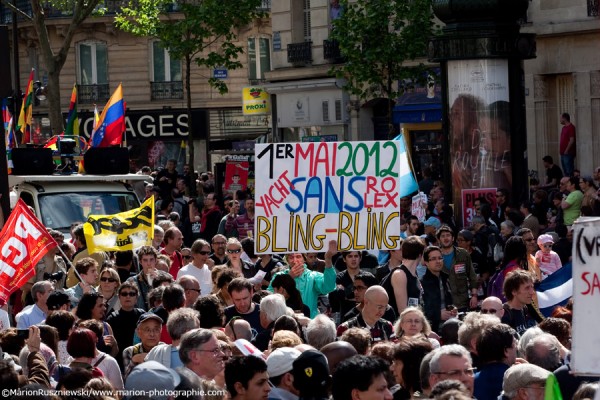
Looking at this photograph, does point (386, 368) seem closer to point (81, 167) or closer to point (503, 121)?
point (503, 121)

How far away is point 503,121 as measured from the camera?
19531mm

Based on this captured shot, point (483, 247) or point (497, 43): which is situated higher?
point (497, 43)

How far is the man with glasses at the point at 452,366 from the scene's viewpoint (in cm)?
768

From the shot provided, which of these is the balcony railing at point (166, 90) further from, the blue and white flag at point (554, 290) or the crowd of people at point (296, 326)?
the blue and white flag at point (554, 290)

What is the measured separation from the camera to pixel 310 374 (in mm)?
7562

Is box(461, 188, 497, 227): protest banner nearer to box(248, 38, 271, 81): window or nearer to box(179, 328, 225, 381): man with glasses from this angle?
box(179, 328, 225, 381): man with glasses

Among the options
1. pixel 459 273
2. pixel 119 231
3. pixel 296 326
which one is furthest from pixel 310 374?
pixel 119 231

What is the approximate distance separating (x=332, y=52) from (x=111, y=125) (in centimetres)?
1327

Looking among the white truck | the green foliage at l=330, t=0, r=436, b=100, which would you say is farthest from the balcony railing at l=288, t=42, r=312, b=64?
the white truck

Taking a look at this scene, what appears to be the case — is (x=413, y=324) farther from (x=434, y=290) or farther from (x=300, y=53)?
(x=300, y=53)

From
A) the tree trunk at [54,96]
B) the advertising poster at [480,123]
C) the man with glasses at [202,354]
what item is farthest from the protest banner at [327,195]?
the tree trunk at [54,96]

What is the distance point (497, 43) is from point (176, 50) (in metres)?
15.8

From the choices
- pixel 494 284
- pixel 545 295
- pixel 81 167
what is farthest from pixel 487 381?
pixel 81 167

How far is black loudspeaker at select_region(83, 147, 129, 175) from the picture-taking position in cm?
2006
